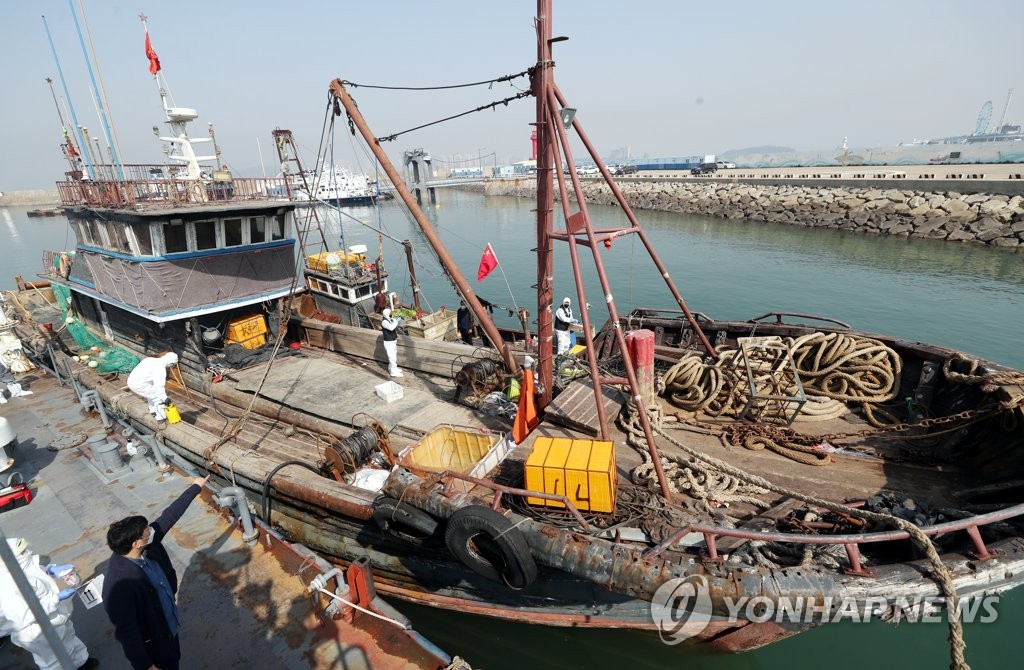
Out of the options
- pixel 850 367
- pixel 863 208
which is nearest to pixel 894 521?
pixel 850 367

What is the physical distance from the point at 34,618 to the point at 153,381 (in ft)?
17.8

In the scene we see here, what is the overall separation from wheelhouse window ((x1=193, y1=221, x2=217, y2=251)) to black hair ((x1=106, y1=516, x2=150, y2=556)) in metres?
9.26

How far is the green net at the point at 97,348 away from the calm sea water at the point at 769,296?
7.14 meters

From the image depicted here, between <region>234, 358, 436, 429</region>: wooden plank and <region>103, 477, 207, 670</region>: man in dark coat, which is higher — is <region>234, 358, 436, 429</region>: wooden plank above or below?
below

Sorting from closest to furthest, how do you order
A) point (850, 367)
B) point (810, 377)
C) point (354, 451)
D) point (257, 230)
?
point (354, 451) < point (850, 367) < point (810, 377) < point (257, 230)

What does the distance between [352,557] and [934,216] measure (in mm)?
47798

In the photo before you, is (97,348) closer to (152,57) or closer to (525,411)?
(152,57)

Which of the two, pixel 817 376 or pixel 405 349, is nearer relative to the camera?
pixel 817 376

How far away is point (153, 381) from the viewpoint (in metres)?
8.34

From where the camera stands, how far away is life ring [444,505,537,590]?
16.0 ft

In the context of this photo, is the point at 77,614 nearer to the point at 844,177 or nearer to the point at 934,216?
the point at 934,216

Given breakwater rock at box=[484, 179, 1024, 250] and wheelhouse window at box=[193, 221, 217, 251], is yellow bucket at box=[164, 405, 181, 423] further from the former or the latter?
breakwater rock at box=[484, 179, 1024, 250]

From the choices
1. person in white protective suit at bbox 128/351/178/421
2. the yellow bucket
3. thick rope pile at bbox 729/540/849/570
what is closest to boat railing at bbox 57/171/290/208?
person in white protective suit at bbox 128/351/178/421

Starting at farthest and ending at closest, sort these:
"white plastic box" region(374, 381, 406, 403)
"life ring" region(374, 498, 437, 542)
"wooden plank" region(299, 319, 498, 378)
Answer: "wooden plank" region(299, 319, 498, 378)
"white plastic box" region(374, 381, 406, 403)
"life ring" region(374, 498, 437, 542)
